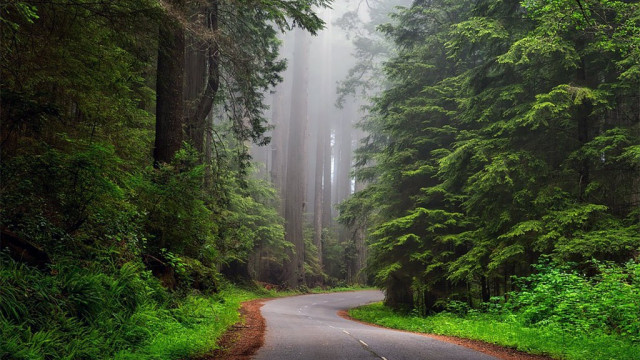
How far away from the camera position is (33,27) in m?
6.05

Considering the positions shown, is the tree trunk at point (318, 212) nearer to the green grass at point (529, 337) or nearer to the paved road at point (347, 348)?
the green grass at point (529, 337)

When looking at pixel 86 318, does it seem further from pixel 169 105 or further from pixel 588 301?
pixel 588 301

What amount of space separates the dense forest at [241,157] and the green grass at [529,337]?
2.36ft

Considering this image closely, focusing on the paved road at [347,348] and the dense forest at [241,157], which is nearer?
Result: the dense forest at [241,157]

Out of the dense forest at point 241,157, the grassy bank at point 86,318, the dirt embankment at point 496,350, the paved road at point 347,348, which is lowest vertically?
the dirt embankment at point 496,350

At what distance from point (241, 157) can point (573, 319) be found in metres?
11.1

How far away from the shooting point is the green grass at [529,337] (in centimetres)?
743

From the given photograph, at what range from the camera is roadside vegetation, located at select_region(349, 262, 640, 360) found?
7801 mm

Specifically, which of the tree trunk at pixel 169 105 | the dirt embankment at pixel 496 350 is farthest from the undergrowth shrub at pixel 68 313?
the dirt embankment at pixel 496 350

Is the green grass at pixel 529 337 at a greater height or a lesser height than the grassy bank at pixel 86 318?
lesser

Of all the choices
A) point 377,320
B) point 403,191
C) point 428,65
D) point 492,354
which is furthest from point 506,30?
point 377,320

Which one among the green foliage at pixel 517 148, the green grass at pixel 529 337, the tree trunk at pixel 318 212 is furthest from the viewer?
the tree trunk at pixel 318 212

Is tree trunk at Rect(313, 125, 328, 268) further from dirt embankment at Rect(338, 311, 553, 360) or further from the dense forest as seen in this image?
dirt embankment at Rect(338, 311, 553, 360)

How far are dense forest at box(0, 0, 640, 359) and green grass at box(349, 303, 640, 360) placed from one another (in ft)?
2.36
